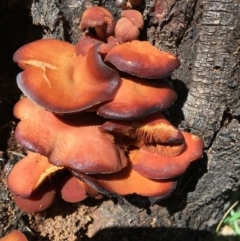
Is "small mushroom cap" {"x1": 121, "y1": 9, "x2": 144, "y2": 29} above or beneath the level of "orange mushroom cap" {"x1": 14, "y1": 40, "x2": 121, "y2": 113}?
above

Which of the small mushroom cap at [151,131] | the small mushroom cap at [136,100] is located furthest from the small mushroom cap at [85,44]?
the small mushroom cap at [151,131]

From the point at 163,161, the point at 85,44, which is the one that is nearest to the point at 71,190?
the point at 163,161

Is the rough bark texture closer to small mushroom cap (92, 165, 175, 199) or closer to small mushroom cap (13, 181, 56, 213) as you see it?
small mushroom cap (13, 181, 56, 213)

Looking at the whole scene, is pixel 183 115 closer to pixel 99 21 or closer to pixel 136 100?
pixel 136 100

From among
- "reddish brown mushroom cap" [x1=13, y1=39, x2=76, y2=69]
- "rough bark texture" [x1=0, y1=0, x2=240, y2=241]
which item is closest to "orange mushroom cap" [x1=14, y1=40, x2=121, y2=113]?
"reddish brown mushroom cap" [x1=13, y1=39, x2=76, y2=69]

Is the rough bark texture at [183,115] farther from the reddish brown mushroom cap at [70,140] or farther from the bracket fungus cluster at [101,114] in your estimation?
the reddish brown mushroom cap at [70,140]

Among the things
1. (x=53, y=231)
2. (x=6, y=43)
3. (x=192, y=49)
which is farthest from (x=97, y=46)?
(x=53, y=231)
